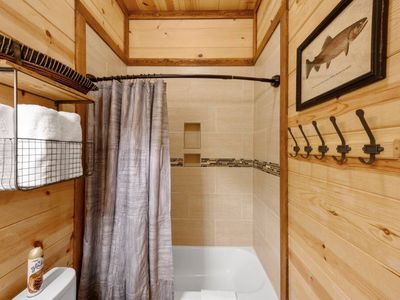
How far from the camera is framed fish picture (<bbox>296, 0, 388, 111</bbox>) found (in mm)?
594

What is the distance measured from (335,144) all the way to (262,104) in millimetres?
1119

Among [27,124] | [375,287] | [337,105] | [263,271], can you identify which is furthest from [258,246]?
[27,124]

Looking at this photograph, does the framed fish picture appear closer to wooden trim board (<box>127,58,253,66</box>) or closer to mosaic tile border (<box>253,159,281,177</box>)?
mosaic tile border (<box>253,159,281,177</box>)

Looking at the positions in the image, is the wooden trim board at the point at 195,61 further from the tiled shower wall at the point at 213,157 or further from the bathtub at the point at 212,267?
the bathtub at the point at 212,267

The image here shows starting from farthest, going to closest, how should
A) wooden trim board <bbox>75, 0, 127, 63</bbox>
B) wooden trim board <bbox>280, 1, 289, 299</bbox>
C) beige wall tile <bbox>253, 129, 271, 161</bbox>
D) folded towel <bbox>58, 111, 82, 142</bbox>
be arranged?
beige wall tile <bbox>253, 129, 271, 161</bbox> < wooden trim board <bbox>75, 0, 127, 63</bbox> < wooden trim board <bbox>280, 1, 289, 299</bbox> < folded towel <bbox>58, 111, 82, 142</bbox>

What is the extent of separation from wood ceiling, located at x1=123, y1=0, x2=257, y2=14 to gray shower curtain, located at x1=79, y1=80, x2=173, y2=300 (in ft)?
3.72

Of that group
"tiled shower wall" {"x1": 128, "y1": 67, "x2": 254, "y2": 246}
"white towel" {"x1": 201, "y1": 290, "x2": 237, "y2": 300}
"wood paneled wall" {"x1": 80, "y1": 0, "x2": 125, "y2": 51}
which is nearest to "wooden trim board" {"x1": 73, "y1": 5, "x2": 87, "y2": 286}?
"wood paneled wall" {"x1": 80, "y1": 0, "x2": 125, "y2": 51}

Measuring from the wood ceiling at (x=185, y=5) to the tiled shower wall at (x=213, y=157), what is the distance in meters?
0.54

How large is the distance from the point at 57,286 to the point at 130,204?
0.48 m

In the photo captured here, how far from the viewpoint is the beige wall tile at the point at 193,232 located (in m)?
2.17

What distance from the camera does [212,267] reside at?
2135mm

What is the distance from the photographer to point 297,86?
109 centimetres

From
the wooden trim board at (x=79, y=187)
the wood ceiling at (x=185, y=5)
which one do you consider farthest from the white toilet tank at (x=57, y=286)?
the wood ceiling at (x=185, y=5)

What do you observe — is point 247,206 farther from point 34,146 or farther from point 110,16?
point 110,16
